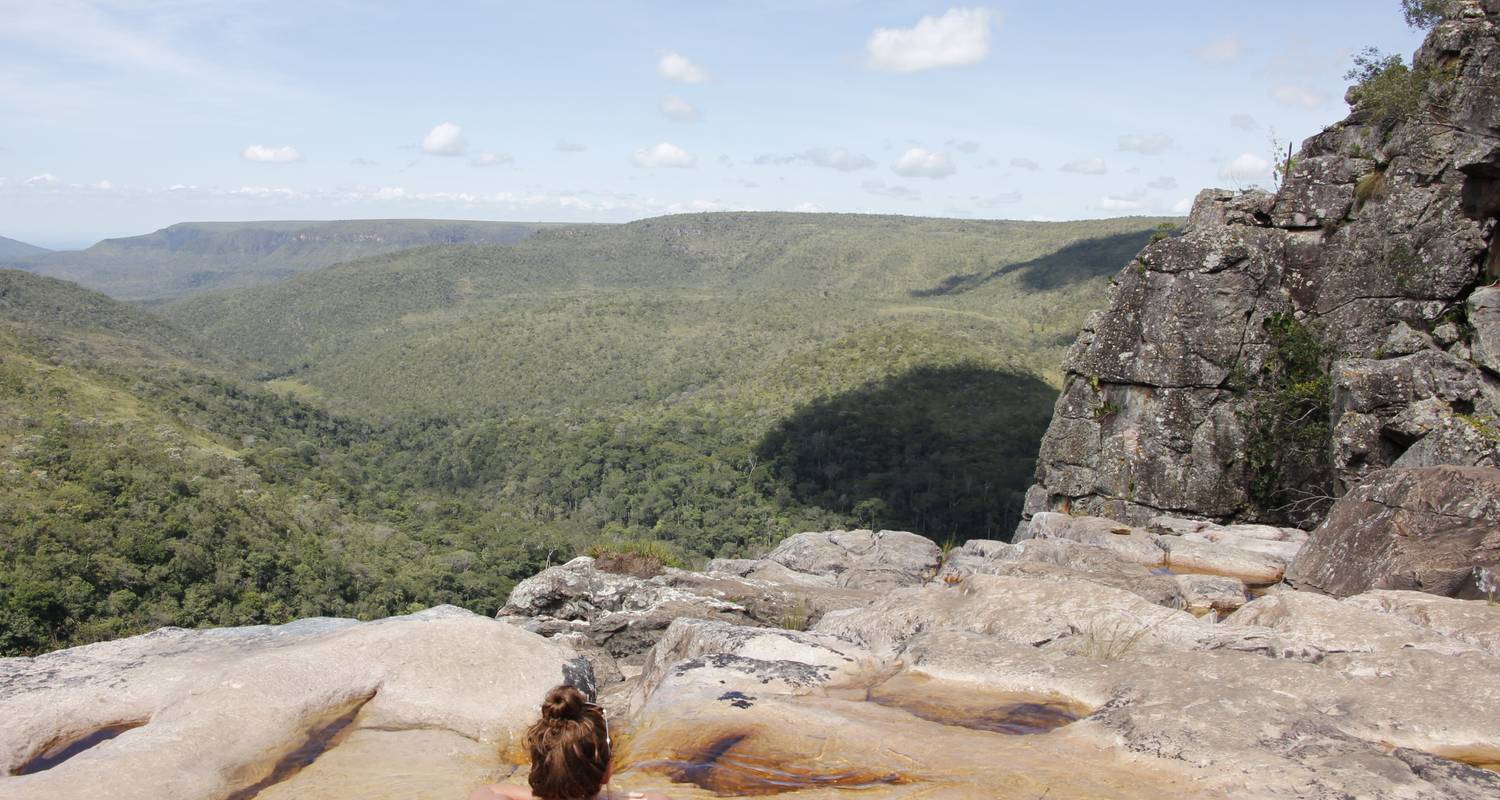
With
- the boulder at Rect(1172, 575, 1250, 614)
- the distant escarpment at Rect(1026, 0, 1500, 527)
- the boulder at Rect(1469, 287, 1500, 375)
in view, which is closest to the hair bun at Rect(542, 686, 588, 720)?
the boulder at Rect(1172, 575, 1250, 614)

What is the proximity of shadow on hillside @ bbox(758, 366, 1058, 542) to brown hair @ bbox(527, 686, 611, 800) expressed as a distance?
2365 inches

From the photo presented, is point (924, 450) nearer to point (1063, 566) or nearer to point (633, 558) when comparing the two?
point (633, 558)

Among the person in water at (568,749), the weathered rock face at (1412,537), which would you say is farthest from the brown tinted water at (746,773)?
the weathered rock face at (1412,537)

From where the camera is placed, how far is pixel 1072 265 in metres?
150

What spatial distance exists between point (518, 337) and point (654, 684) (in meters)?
146

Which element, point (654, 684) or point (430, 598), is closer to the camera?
point (654, 684)

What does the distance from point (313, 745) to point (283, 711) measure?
18.4 inches

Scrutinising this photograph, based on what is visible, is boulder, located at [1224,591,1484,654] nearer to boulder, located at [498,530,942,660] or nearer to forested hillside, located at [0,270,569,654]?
boulder, located at [498,530,942,660]

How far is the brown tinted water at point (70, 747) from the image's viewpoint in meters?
6.18

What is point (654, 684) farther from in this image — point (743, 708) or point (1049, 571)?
point (1049, 571)

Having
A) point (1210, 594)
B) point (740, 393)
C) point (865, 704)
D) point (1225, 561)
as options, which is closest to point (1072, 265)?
point (740, 393)

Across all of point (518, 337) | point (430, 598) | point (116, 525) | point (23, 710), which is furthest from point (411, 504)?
point (518, 337)

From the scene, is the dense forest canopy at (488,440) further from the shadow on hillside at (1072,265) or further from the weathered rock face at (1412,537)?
the weathered rock face at (1412,537)

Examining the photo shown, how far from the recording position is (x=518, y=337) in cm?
14862
